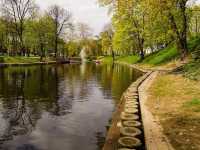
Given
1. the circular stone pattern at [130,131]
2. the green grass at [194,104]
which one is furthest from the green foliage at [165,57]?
the circular stone pattern at [130,131]

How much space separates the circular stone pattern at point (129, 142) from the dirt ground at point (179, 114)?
850mm

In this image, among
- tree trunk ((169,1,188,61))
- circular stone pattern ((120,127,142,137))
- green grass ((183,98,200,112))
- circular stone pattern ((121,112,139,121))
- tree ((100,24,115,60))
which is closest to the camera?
circular stone pattern ((120,127,142,137))

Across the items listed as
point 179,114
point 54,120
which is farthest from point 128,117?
point 54,120

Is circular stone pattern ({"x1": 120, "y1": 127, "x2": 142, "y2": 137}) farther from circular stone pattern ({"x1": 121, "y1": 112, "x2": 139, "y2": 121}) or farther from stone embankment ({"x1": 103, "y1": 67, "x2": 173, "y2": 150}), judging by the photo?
circular stone pattern ({"x1": 121, "y1": 112, "x2": 139, "y2": 121})

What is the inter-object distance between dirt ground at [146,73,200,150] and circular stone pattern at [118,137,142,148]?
850mm

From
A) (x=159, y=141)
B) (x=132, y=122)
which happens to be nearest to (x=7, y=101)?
(x=132, y=122)

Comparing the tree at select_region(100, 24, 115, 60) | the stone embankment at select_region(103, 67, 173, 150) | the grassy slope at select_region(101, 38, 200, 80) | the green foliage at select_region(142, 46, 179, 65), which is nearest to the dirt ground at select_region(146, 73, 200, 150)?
the stone embankment at select_region(103, 67, 173, 150)

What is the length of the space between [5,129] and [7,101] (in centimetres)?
525

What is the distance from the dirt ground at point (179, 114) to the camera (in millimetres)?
6617

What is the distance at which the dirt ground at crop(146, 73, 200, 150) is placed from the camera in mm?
6617

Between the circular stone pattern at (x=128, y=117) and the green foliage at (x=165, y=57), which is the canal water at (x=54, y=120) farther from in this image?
the green foliage at (x=165, y=57)

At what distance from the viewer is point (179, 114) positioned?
29.8 ft

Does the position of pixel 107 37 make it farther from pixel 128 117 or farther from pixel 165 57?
pixel 128 117

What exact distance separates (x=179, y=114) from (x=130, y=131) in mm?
2671
